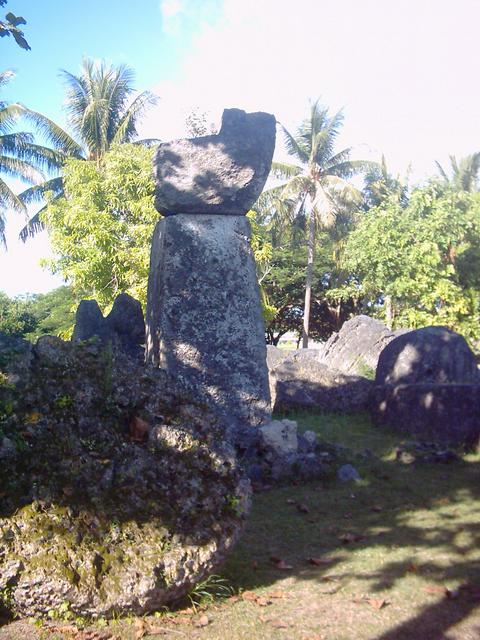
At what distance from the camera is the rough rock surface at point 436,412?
8016mm

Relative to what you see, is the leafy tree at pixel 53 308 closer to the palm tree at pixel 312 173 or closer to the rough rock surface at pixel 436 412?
the palm tree at pixel 312 173

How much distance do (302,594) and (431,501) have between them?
8.01 ft

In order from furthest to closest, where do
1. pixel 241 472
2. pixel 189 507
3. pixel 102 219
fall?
pixel 102 219, pixel 241 472, pixel 189 507

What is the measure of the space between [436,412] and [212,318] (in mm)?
3002

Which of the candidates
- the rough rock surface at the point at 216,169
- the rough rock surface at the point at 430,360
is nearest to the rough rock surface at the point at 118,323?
the rough rock surface at the point at 216,169

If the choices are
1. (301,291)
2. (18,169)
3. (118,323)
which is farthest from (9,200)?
(118,323)

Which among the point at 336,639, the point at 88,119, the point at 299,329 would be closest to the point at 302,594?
the point at 336,639

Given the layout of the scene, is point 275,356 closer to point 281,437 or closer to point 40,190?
point 281,437

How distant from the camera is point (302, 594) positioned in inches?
159

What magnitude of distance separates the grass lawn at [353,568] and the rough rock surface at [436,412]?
951mm

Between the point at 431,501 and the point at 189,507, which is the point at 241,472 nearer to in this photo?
the point at 189,507

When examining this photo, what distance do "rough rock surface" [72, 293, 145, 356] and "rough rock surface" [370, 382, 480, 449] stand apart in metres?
3.39

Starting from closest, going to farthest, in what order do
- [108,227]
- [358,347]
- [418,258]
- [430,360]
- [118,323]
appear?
1. [118,323]
2. [430,360]
3. [358,347]
4. [108,227]
5. [418,258]

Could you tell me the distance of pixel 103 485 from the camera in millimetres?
3768
